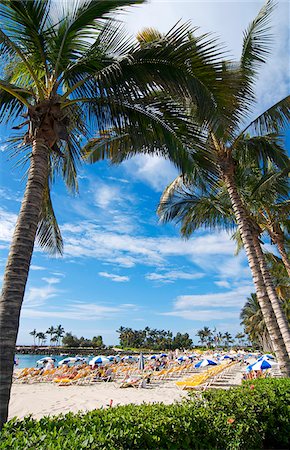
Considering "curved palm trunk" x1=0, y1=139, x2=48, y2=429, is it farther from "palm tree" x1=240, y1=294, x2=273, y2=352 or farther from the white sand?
"palm tree" x1=240, y1=294, x2=273, y2=352

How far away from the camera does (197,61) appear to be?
17.7 ft

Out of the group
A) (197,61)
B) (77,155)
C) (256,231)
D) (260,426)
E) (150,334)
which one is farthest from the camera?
(150,334)

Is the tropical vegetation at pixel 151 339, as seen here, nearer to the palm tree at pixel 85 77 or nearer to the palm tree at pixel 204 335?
the palm tree at pixel 204 335

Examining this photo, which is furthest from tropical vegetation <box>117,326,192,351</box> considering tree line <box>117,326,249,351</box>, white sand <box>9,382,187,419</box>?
white sand <box>9,382,187,419</box>

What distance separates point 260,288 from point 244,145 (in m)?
4.79

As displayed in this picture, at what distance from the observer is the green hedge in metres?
2.84

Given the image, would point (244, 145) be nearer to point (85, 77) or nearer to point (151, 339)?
point (85, 77)

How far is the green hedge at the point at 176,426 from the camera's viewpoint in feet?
9.32

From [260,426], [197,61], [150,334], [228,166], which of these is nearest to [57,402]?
[260,426]

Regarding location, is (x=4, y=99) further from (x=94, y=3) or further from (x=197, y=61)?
(x=197, y=61)

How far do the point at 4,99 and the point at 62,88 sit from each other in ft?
4.07

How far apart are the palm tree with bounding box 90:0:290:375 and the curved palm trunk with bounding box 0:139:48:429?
2893 mm

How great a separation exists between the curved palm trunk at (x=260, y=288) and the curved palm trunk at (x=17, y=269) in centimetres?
586

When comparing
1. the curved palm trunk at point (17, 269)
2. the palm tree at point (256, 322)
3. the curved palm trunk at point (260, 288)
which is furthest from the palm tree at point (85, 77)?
the palm tree at point (256, 322)
